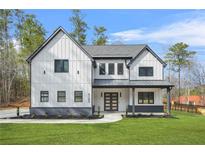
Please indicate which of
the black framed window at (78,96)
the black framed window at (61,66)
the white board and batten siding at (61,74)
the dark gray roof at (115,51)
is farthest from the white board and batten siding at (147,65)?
the black framed window at (61,66)

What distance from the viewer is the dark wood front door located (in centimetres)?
2797

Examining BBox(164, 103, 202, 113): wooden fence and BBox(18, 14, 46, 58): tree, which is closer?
BBox(164, 103, 202, 113): wooden fence

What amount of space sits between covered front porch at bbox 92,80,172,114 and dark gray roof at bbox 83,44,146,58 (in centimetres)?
220

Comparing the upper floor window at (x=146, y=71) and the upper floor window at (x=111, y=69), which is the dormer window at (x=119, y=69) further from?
the upper floor window at (x=146, y=71)

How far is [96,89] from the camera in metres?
28.0

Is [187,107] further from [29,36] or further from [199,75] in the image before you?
[29,36]

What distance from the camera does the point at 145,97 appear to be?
88.8 feet

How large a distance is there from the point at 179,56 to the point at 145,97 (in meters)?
16.0

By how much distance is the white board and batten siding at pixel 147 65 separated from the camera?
1051 inches

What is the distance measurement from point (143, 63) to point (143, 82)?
1.56m

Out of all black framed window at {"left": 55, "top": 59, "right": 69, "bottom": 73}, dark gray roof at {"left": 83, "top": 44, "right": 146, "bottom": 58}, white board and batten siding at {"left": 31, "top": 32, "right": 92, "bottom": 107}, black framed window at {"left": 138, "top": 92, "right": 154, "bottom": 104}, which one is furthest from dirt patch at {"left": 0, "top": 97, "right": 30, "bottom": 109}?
black framed window at {"left": 138, "top": 92, "right": 154, "bottom": 104}

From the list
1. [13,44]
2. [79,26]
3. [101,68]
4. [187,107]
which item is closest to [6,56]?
[13,44]

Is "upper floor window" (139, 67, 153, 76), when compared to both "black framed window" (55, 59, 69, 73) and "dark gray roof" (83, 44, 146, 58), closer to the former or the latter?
"dark gray roof" (83, 44, 146, 58)

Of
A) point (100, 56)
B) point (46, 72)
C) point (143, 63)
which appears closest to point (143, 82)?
point (143, 63)
